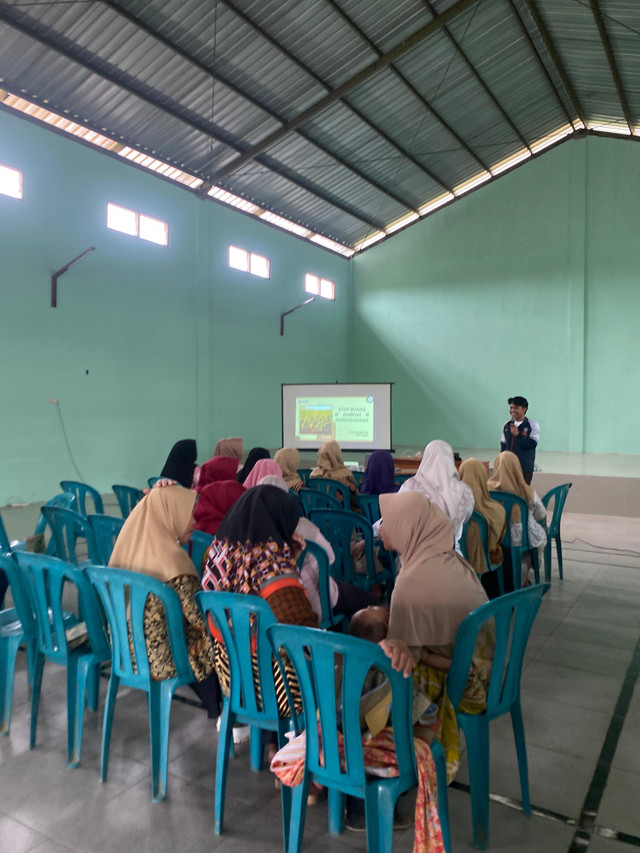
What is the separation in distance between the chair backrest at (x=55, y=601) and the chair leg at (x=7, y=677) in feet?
0.64

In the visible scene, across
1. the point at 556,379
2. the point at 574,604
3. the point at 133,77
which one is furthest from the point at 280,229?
the point at 574,604

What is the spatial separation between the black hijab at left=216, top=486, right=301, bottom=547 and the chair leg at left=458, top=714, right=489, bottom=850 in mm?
719

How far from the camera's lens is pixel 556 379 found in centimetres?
1123

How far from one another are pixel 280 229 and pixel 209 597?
10.3 metres

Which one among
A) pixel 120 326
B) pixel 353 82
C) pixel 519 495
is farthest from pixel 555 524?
pixel 353 82

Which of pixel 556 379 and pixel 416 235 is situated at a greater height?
pixel 416 235

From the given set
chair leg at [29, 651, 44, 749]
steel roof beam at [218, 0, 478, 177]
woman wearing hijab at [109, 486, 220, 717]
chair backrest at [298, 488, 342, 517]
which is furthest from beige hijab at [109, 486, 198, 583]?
steel roof beam at [218, 0, 478, 177]

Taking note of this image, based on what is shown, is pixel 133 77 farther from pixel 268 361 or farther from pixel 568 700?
pixel 568 700

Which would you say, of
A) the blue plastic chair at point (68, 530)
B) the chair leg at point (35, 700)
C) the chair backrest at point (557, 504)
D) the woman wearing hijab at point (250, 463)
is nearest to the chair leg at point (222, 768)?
the chair leg at point (35, 700)

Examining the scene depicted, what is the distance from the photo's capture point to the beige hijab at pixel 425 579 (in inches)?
69.2

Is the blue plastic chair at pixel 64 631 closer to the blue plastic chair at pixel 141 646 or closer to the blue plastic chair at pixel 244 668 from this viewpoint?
the blue plastic chair at pixel 141 646

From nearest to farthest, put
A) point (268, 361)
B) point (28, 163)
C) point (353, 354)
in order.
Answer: point (28, 163) < point (268, 361) < point (353, 354)

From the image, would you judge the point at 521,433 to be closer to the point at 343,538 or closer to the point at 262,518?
the point at 343,538

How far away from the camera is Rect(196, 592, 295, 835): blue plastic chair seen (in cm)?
166
